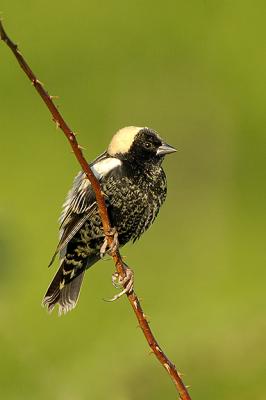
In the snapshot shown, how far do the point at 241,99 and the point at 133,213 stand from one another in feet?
22.4

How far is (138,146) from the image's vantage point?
3.58 m

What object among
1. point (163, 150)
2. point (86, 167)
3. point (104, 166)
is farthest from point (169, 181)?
point (86, 167)

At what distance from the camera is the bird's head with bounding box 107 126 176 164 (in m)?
3.56

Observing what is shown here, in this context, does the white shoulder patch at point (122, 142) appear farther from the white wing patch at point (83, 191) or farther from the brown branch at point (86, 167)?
the brown branch at point (86, 167)

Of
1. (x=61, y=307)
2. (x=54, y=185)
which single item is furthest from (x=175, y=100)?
(x=61, y=307)

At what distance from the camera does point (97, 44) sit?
36.0ft

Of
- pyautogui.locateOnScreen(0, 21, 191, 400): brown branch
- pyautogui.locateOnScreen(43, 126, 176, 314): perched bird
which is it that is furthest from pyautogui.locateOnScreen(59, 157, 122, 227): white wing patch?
pyautogui.locateOnScreen(0, 21, 191, 400): brown branch

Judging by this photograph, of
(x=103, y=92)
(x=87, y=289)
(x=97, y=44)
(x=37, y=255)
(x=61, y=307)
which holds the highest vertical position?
(x=97, y=44)

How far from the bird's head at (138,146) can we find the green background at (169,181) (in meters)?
0.69

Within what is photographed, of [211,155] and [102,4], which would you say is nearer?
[211,155]

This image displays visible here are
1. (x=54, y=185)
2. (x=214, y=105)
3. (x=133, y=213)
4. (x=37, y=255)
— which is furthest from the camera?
(x=214, y=105)

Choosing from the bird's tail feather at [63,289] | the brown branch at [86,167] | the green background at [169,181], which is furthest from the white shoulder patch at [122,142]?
the brown branch at [86,167]

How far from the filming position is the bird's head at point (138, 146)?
356 centimetres

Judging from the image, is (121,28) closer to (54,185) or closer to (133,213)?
(54,185)
